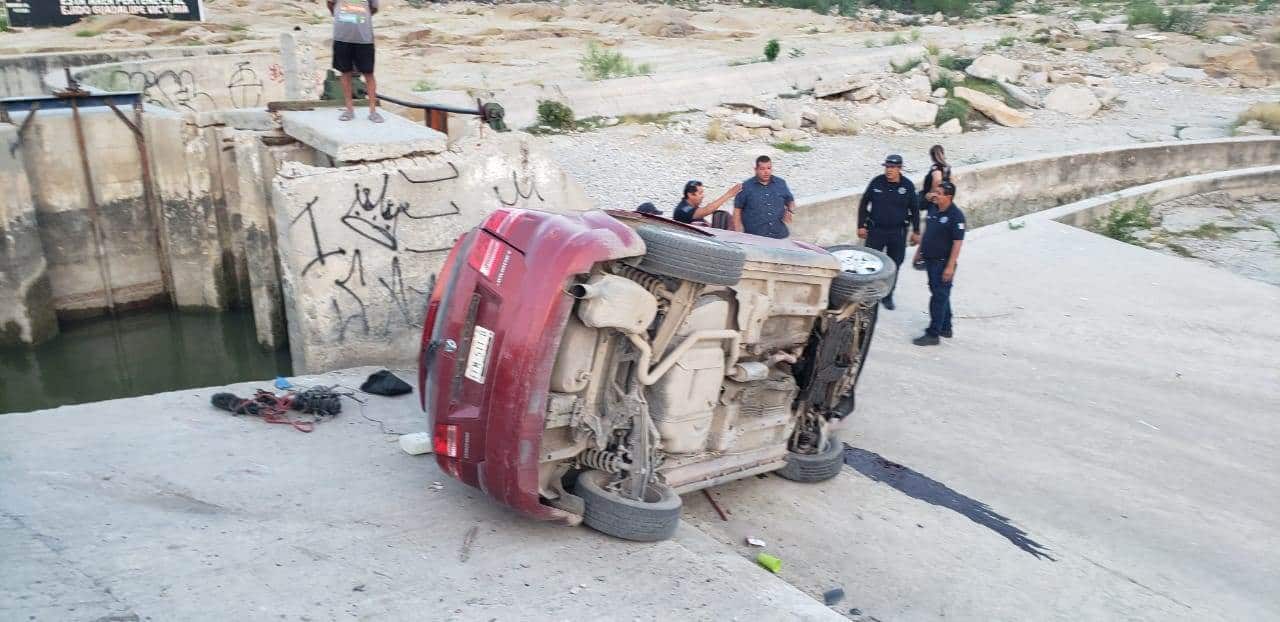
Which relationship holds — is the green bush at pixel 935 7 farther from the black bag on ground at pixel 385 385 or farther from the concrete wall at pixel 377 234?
the black bag on ground at pixel 385 385

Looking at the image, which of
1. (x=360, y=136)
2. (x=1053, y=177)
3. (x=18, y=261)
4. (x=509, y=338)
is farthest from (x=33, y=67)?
(x=509, y=338)

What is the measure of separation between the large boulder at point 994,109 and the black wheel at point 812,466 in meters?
16.4

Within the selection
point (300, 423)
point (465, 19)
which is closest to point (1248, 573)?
point (300, 423)

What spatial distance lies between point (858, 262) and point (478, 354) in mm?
2644

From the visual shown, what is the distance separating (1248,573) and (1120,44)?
96.3 ft

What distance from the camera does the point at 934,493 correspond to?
20.1 ft

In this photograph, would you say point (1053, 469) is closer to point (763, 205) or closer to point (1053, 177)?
point (763, 205)

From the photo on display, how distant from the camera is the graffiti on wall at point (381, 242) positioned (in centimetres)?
680

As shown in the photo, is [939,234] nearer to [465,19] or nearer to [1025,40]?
[1025,40]

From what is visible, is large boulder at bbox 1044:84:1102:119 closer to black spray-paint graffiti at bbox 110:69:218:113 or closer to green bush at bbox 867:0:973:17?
black spray-paint graffiti at bbox 110:69:218:113

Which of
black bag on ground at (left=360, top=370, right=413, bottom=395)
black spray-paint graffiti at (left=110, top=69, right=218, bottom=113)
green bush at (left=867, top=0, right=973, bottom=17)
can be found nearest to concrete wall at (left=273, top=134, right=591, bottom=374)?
black bag on ground at (left=360, top=370, right=413, bottom=395)

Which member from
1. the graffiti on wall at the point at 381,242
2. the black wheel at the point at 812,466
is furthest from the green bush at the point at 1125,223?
the graffiti on wall at the point at 381,242

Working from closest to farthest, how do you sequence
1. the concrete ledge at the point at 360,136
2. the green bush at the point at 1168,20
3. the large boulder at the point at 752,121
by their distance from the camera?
1. the concrete ledge at the point at 360,136
2. the large boulder at the point at 752,121
3. the green bush at the point at 1168,20

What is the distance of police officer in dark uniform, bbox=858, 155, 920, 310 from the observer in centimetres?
895
